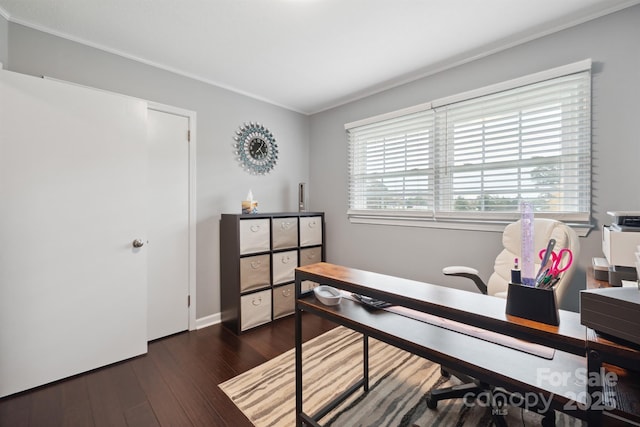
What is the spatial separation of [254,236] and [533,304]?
7.94ft

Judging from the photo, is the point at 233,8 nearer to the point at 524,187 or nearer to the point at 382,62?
the point at 382,62

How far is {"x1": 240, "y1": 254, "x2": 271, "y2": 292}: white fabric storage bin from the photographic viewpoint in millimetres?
2773

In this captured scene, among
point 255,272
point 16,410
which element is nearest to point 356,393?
point 255,272

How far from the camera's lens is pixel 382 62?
2.54 m

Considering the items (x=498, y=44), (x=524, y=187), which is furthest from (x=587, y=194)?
(x=498, y=44)

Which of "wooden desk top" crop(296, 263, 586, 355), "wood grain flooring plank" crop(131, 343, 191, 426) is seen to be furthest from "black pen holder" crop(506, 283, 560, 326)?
"wood grain flooring plank" crop(131, 343, 191, 426)

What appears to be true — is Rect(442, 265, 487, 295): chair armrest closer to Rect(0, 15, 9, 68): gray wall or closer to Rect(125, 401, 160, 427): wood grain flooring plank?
Rect(125, 401, 160, 427): wood grain flooring plank

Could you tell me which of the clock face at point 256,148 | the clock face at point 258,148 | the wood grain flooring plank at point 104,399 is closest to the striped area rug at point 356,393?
the wood grain flooring plank at point 104,399

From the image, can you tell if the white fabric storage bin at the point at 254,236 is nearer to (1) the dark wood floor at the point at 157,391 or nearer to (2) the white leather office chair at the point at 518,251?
(1) the dark wood floor at the point at 157,391

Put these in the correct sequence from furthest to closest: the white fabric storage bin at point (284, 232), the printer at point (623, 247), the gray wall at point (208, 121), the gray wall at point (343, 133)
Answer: the white fabric storage bin at point (284, 232), the gray wall at point (208, 121), the gray wall at point (343, 133), the printer at point (623, 247)

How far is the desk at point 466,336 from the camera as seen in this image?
728 mm

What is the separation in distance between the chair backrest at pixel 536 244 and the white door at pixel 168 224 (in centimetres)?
272

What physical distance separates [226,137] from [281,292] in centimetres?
181

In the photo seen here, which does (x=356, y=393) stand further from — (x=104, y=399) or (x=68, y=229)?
(x=68, y=229)
